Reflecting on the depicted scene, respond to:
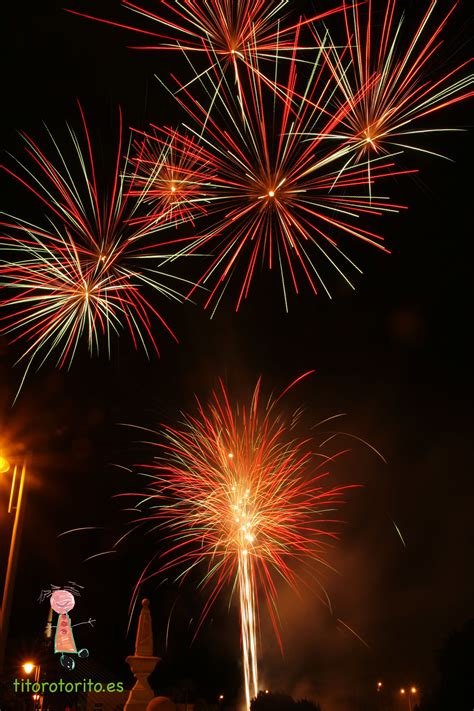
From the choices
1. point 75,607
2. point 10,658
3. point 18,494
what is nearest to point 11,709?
point 10,658

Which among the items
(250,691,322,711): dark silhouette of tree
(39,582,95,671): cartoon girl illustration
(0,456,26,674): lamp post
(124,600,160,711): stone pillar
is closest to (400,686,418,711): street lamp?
(39,582,95,671): cartoon girl illustration

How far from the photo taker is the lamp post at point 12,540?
9.57m

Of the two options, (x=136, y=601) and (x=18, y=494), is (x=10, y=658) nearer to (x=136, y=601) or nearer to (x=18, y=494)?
(x=136, y=601)

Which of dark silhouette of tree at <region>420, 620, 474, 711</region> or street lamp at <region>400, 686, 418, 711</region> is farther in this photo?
street lamp at <region>400, 686, 418, 711</region>

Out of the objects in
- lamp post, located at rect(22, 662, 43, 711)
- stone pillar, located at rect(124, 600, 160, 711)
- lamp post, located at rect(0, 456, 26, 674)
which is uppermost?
lamp post, located at rect(22, 662, 43, 711)

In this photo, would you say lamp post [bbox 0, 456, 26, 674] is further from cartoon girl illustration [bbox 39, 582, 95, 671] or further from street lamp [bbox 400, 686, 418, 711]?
street lamp [bbox 400, 686, 418, 711]

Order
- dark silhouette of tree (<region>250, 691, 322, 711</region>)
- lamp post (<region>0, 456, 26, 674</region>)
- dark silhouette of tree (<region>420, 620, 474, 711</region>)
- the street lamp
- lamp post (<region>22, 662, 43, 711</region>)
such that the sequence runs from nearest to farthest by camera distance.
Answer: lamp post (<region>0, 456, 26, 674</region>) < dark silhouette of tree (<region>250, 691, 322, 711</region>) < lamp post (<region>22, 662, 43, 711</region>) < dark silhouette of tree (<region>420, 620, 474, 711</region>) < the street lamp

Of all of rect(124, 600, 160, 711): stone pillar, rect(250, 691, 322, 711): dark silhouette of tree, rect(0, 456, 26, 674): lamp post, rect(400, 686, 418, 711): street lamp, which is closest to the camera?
rect(0, 456, 26, 674): lamp post

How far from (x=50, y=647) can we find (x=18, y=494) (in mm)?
35094

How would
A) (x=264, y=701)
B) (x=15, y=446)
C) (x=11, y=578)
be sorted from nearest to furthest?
1. (x=11, y=578)
2. (x=15, y=446)
3. (x=264, y=701)

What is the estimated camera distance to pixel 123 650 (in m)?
47.9

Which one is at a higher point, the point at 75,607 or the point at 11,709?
the point at 75,607

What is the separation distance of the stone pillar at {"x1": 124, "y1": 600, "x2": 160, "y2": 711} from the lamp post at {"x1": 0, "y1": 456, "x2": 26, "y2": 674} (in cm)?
222

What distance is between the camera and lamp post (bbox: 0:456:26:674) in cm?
957
